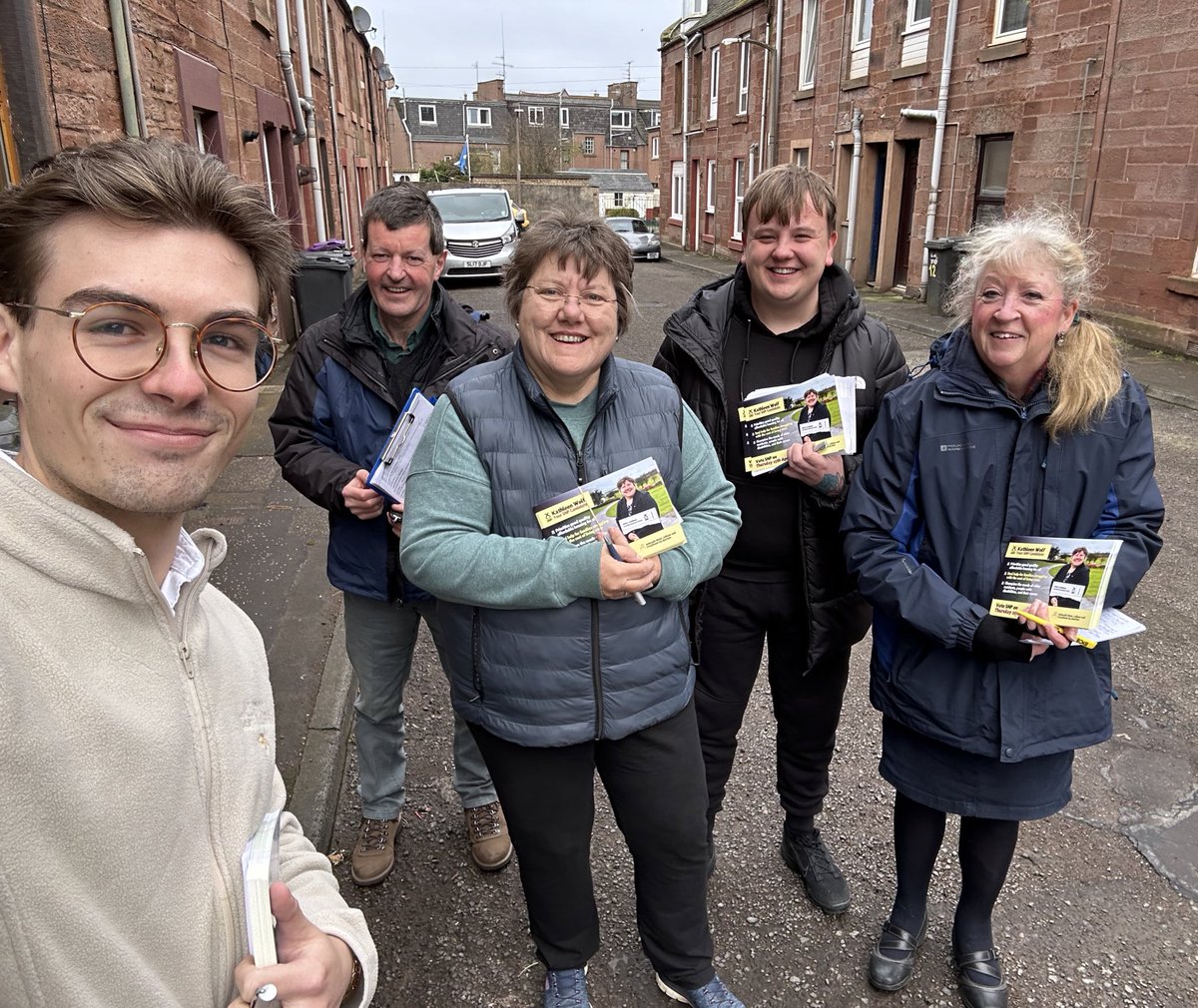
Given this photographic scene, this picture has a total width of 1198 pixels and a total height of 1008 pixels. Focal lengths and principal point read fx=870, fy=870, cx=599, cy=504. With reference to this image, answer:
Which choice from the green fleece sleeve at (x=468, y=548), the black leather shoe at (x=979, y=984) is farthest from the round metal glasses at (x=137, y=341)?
the black leather shoe at (x=979, y=984)

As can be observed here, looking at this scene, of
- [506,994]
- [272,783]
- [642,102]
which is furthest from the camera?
[642,102]

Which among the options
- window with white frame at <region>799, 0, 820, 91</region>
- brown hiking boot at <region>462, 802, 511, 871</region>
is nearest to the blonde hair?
brown hiking boot at <region>462, 802, 511, 871</region>

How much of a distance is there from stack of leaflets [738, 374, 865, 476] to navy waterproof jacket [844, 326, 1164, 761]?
153 millimetres

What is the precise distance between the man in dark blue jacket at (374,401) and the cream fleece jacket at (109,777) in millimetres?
1486

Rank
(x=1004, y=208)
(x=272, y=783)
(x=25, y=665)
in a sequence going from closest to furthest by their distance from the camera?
(x=25, y=665)
(x=272, y=783)
(x=1004, y=208)

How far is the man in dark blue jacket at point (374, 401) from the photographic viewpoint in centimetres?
272

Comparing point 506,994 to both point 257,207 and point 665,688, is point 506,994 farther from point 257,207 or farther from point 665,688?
point 257,207

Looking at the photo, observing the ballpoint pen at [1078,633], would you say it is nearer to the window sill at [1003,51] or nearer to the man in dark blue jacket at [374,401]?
the man in dark blue jacket at [374,401]

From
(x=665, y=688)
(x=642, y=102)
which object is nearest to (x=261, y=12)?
(x=665, y=688)

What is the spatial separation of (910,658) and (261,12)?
12.6m

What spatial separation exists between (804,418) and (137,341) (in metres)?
1.87

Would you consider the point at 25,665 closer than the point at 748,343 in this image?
Yes

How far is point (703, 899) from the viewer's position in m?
2.40

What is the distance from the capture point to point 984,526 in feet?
7.50
